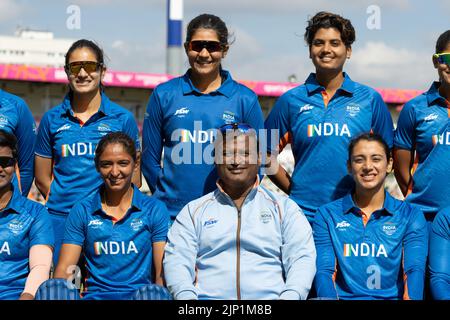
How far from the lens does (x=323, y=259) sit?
4.17 metres

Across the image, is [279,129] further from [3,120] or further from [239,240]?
[3,120]

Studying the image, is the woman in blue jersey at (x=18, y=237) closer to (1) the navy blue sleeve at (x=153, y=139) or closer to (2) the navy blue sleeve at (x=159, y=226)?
(2) the navy blue sleeve at (x=159, y=226)

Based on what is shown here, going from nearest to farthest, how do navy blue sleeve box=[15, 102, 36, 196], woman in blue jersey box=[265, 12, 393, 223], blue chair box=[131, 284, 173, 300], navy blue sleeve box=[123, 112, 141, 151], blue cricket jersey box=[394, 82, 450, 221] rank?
blue chair box=[131, 284, 173, 300] → blue cricket jersey box=[394, 82, 450, 221] → woman in blue jersey box=[265, 12, 393, 223] → navy blue sleeve box=[123, 112, 141, 151] → navy blue sleeve box=[15, 102, 36, 196]

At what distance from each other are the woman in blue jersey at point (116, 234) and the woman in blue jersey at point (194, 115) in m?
0.30

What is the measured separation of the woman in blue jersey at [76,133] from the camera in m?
4.70

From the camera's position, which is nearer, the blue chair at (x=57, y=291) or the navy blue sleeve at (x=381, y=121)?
the blue chair at (x=57, y=291)

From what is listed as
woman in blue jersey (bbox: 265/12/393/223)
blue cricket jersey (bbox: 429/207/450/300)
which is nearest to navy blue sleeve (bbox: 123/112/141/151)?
woman in blue jersey (bbox: 265/12/393/223)

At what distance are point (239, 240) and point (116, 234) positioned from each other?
2.58ft

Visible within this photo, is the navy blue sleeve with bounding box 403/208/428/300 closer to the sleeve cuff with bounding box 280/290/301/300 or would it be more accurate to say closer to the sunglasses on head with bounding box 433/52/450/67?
the sleeve cuff with bounding box 280/290/301/300

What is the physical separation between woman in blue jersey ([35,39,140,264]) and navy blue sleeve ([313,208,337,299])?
1.29 m

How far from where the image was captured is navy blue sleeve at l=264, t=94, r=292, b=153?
187 inches

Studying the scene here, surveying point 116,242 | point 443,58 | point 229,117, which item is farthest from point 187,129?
point 443,58

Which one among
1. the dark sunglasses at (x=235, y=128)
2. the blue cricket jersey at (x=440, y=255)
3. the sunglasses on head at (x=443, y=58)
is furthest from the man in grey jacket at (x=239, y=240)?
the sunglasses on head at (x=443, y=58)

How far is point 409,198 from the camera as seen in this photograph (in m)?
4.59
